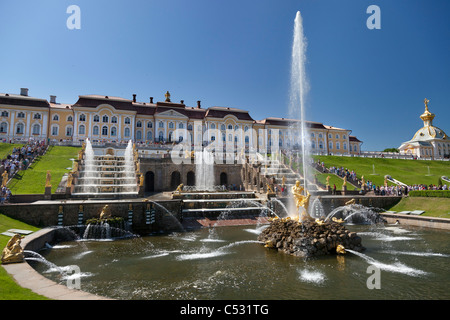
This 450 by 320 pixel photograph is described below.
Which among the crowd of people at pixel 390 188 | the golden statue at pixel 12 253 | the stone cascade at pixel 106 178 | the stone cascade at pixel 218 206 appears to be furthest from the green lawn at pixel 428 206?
the golden statue at pixel 12 253

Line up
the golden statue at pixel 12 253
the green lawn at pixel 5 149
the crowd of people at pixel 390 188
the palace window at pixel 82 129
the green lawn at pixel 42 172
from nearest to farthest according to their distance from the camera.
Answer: the golden statue at pixel 12 253 → the green lawn at pixel 42 172 → the crowd of people at pixel 390 188 → the green lawn at pixel 5 149 → the palace window at pixel 82 129

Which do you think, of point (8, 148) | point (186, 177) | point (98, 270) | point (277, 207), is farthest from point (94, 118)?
point (98, 270)

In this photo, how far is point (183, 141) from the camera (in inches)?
2291

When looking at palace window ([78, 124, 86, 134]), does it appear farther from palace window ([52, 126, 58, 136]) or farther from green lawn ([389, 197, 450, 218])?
green lawn ([389, 197, 450, 218])

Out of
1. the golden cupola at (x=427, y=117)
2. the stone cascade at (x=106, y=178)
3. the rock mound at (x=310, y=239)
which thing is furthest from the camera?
the golden cupola at (x=427, y=117)

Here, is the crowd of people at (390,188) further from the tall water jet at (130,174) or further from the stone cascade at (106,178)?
the stone cascade at (106,178)

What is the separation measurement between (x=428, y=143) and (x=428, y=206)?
186ft

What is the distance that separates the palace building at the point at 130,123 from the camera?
51625 millimetres

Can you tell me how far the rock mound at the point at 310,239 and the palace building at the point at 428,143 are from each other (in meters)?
62.3

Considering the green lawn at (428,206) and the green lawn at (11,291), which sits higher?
the green lawn at (428,206)

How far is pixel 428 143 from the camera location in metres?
67.1

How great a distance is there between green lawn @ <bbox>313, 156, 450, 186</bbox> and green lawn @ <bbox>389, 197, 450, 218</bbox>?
10.4 meters
